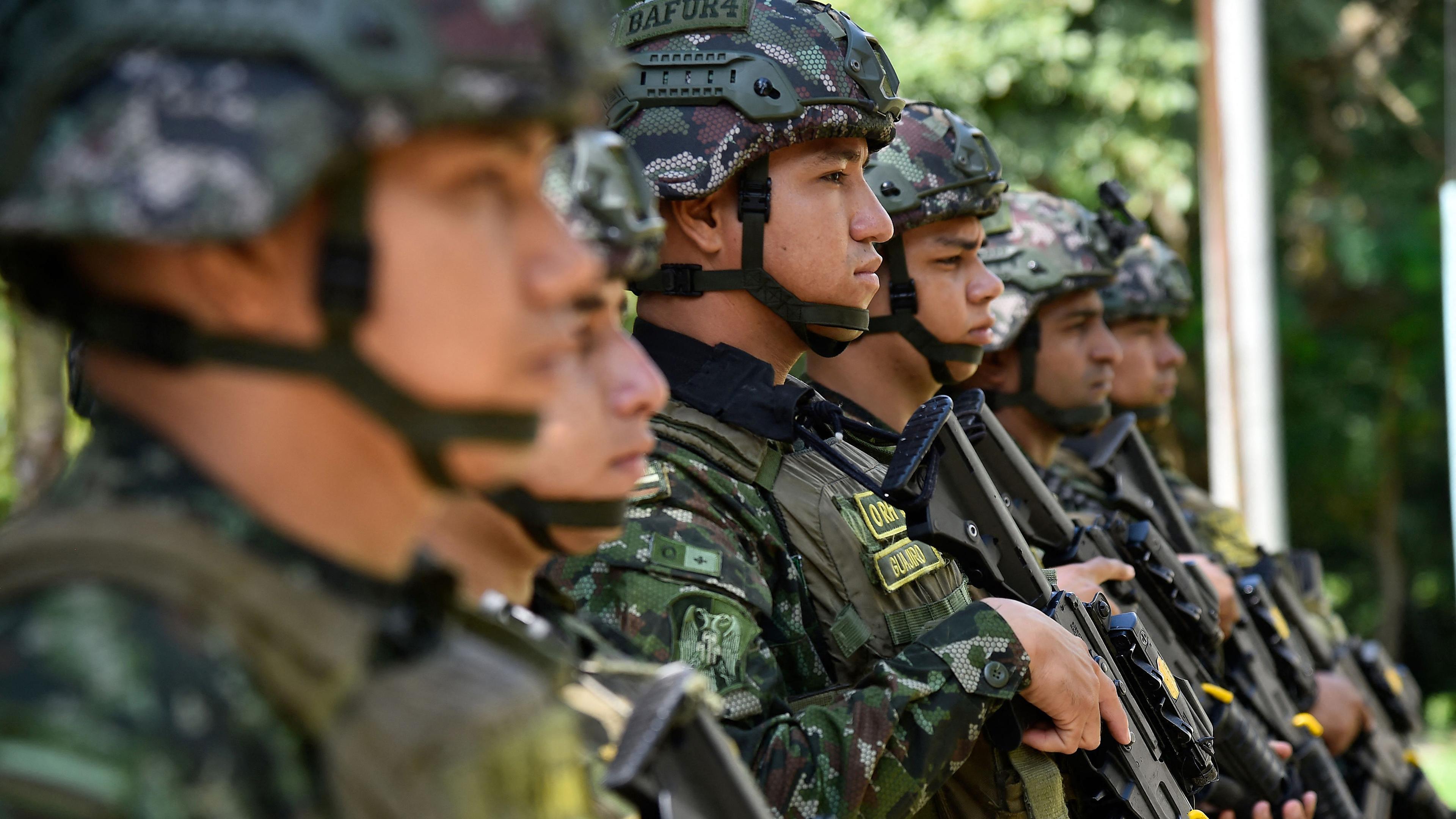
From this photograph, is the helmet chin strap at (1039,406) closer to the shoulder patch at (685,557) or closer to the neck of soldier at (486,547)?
the shoulder patch at (685,557)

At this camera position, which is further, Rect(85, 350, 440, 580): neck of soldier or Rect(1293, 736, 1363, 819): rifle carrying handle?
Rect(1293, 736, 1363, 819): rifle carrying handle

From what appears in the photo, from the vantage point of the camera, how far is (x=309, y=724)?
4.55 feet

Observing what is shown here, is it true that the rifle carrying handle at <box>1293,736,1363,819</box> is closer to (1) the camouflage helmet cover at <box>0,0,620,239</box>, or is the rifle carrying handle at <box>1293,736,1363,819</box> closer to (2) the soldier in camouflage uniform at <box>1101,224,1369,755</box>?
(2) the soldier in camouflage uniform at <box>1101,224,1369,755</box>

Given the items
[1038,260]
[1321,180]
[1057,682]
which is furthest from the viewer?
[1321,180]

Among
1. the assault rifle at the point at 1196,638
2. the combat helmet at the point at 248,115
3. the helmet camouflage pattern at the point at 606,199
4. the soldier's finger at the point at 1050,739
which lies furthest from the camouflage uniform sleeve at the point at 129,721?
the assault rifle at the point at 1196,638

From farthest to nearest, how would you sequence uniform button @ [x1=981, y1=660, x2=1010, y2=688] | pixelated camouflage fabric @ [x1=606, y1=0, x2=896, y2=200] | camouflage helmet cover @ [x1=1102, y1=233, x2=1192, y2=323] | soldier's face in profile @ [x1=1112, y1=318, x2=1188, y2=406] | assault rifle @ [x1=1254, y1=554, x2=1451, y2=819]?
soldier's face in profile @ [x1=1112, y1=318, x2=1188, y2=406], camouflage helmet cover @ [x1=1102, y1=233, x2=1192, y2=323], assault rifle @ [x1=1254, y1=554, x2=1451, y2=819], pixelated camouflage fabric @ [x1=606, y1=0, x2=896, y2=200], uniform button @ [x1=981, y1=660, x2=1010, y2=688]

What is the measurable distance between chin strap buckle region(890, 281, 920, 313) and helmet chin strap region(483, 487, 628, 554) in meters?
2.10

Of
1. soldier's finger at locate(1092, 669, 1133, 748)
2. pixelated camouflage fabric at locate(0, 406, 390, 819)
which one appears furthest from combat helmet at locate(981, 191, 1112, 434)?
pixelated camouflage fabric at locate(0, 406, 390, 819)

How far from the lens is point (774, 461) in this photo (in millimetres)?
3291

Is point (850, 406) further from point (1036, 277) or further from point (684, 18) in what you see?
point (1036, 277)

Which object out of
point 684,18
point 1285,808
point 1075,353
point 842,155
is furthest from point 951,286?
point 1285,808

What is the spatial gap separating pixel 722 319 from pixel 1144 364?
12.0ft

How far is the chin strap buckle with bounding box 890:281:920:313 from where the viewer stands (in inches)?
168

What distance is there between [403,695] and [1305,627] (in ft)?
18.5
